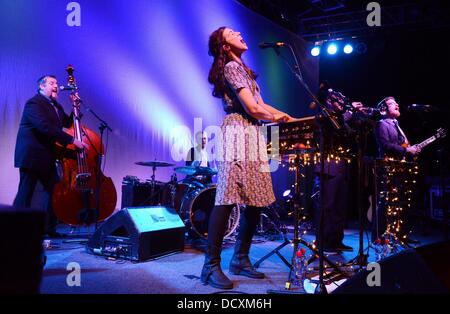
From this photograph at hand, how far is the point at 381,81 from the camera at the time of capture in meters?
10.6

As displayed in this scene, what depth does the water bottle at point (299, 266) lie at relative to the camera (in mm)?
2986

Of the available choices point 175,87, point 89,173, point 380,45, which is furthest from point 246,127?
point 380,45

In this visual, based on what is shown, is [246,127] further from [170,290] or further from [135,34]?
[135,34]

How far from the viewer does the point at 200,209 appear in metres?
5.23

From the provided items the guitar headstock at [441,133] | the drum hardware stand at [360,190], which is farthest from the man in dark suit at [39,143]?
the guitar headstock at [441,133]

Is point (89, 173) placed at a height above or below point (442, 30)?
below

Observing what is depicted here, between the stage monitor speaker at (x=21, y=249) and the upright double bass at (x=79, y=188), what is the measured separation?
3.78 metres

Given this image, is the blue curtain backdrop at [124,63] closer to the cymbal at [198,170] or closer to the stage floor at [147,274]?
the cymbal at [198,170]

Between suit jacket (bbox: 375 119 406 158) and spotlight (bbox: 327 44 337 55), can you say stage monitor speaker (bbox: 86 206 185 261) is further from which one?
spotlight (bbox: 327 44 337 55)

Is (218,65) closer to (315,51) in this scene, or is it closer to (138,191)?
(138,191)

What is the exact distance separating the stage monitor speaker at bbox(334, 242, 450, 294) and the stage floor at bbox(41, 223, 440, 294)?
4.05ft

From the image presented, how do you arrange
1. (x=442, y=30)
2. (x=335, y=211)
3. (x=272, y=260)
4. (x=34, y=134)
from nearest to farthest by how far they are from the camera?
1. (x=272, y=260)
2. (x=34, y=134)
3. (x=335, y=211)
4. (x=442, y=30)

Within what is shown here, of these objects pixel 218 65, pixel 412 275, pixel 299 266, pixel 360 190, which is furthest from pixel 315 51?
pixel 412 275

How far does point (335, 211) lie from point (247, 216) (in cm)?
208
